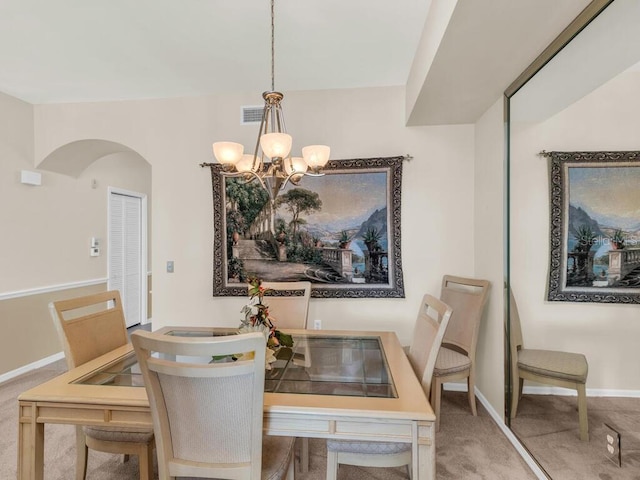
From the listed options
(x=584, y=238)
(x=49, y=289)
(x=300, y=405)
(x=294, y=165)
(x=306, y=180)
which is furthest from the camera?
(x=49, y=289)

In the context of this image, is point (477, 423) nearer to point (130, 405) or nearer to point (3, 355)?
point (130, 405)

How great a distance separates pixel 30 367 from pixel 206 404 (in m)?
3.37

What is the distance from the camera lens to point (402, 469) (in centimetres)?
189

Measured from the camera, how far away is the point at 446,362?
2346 mm

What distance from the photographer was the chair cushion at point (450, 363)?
2.28 meters

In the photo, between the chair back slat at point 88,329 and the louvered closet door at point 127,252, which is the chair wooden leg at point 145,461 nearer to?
the chair back slat at point 88,329

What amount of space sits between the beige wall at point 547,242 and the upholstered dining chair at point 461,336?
454 mm

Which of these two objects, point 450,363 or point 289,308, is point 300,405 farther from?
point 450,363

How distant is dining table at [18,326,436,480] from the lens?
1.19m

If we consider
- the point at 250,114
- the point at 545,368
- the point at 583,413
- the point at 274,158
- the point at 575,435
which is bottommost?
the point at 575,435

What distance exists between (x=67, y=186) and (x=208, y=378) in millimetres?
3700

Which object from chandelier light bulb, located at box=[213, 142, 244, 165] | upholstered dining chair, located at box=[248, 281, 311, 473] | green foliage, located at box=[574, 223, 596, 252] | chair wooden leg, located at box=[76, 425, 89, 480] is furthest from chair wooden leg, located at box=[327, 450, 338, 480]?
chandelier light bulb, located at box=[213, 142, 244, 165]

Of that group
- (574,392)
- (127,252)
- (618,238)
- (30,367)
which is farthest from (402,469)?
(127,252)

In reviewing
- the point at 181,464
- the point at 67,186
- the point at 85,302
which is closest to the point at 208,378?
the point at 181,464
